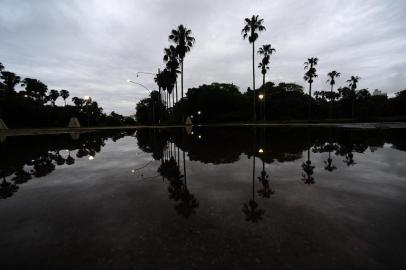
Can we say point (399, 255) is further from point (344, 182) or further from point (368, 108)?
point (368, 108)

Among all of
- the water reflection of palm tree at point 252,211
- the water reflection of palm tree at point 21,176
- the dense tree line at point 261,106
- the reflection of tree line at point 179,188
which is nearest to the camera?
the water reflection of palm tree at point 252,211

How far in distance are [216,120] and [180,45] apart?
98.8ft

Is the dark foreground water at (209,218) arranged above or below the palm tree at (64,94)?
below

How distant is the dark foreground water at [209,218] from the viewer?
265 centimetres

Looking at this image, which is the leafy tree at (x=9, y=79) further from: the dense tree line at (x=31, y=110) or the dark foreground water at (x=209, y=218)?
the dark foreground water at (x=209, y=218)

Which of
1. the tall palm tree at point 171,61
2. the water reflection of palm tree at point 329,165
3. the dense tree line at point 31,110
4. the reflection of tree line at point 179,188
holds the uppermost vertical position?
the tall palm tree at point 171,61

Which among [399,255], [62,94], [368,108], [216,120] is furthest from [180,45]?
[62,94]

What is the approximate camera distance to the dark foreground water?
8.70 feet

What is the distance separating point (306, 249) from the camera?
2.76 m

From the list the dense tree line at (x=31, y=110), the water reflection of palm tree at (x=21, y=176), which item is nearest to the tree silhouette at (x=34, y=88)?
the dense tree line at (x=31, y=110)

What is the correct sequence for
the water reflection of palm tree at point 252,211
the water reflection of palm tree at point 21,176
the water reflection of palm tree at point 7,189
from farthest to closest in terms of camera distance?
the water reflection of palm tree at point 21,176
the water reflection of palm tree at point 7,189
the water reflection of palm tree at point 252,211

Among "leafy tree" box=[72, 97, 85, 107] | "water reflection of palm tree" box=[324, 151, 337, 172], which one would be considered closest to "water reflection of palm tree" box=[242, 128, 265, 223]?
"water reflection of palm tree" box=[324, 151, 337, 172]

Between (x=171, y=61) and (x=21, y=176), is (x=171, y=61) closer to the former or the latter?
(x=171, y=61)

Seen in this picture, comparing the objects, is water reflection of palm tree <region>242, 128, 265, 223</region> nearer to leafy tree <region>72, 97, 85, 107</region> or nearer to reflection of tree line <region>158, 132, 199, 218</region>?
reflection of tree line <region>158, 132, 199, 218</region>
